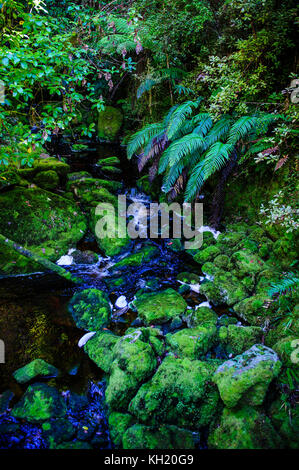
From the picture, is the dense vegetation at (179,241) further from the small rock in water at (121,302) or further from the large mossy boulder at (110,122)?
the large mossy boulder at (110,122)

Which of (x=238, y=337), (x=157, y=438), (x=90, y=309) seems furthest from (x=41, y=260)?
(x=238, y=337)

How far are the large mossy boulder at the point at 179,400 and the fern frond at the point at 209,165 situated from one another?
289 centimetres

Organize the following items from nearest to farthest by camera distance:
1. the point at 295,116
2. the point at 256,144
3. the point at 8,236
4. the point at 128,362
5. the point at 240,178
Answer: the point at 128,362 → the point at 295,116 → the point at 256,144 → the point at 8,236 → the point at 240,178

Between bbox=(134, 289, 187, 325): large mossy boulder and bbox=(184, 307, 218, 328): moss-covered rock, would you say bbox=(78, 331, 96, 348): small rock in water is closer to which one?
bbox=(134, 289, 187, 325): large mossy boulder

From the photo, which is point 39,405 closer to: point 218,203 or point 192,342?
point 192,342

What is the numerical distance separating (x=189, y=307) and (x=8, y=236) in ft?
10.7

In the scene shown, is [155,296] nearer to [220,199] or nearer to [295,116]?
[220,199]

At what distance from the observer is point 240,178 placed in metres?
4.62

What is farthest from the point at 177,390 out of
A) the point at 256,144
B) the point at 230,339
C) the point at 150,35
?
the point at 150,35

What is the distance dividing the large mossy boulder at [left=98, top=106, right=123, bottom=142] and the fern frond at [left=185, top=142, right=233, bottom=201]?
717 centimetres

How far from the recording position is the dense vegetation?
1.98m

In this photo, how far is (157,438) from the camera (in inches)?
71.8

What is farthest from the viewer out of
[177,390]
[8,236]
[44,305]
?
[8,236]

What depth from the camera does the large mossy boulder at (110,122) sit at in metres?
10.1
